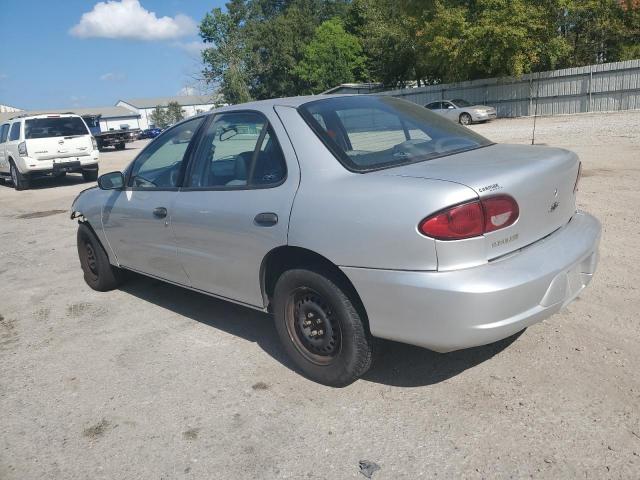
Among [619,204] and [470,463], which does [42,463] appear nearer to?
[470,463]

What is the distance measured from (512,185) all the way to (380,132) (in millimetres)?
1097

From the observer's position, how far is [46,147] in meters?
15.0

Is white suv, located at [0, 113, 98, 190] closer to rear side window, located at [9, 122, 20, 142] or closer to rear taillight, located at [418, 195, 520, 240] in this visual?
rear side window, located at [9, 122, 20, 142]

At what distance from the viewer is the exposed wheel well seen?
307 cm

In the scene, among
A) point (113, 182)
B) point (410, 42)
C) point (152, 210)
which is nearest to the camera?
point (152, 210)

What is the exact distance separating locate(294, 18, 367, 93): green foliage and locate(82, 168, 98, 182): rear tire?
3603cm

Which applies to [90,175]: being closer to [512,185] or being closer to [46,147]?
[46,147]

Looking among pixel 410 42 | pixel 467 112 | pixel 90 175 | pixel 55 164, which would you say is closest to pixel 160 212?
pixel 55 164

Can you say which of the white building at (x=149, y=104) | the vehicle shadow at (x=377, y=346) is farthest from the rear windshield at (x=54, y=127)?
the white building at (x=149, y=104)

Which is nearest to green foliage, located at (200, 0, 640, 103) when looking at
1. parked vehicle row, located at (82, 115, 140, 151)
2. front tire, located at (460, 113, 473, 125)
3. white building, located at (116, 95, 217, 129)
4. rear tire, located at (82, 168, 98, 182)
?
front tire, located at (460, 113, 473, 125)

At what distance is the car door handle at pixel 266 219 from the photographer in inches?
129

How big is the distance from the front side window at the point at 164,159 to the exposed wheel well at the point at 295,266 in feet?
3.83

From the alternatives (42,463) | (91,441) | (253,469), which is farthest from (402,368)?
(42,463)

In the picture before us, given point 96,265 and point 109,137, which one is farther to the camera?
point 109,137
